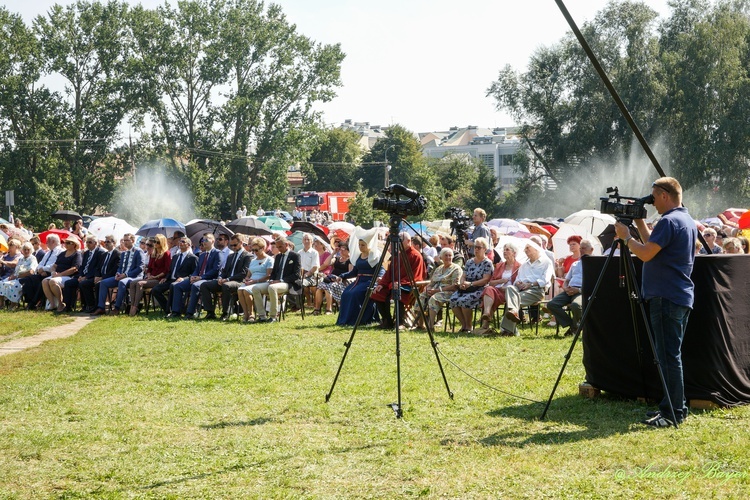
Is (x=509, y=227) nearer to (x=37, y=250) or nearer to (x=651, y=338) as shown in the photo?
(x=37, y=250)

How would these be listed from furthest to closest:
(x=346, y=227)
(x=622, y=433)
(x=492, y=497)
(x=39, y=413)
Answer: (x=346, y=227) → (x=39, y=413) → (x=622, y=433) → (x=492, y=497)

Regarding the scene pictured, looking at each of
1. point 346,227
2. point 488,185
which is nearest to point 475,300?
point 346,227

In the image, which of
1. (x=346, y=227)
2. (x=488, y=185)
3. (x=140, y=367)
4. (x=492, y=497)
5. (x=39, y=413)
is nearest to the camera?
(x=492, y=497)

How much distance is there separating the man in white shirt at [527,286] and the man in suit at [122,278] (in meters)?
8.16

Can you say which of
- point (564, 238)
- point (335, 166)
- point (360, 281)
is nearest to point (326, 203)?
point (335, 166)

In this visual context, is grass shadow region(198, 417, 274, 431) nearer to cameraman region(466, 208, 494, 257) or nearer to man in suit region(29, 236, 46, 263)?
cameraman region(466, 208, 494, 257)

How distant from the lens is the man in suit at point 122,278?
57.4 feet

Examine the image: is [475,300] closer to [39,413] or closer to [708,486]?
[39,413]

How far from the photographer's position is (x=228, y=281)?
53.6 ft

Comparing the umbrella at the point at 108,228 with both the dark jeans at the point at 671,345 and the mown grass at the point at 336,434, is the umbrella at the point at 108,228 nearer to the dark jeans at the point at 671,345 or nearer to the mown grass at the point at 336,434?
the mown grass at the point at 336,434

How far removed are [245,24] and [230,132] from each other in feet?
24.3

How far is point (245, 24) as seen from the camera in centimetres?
5881

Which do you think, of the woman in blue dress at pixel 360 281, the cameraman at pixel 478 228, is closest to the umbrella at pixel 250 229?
the woman in blue dress at pixel 360 281

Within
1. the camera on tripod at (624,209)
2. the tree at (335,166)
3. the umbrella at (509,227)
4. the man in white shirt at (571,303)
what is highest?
the tree at (335,166)
